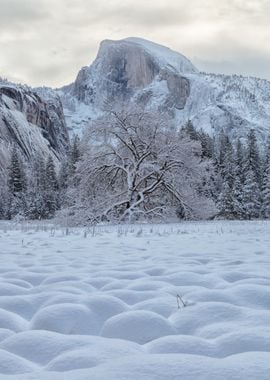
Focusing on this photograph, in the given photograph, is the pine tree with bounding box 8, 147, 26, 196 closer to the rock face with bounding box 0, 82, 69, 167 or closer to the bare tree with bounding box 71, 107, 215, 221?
the rock face with bounding box 0, 82, 69, 167

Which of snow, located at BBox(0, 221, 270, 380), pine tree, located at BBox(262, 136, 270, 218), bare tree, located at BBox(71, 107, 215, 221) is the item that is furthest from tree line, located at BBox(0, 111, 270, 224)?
pine tree, located at BBox(262, 136, 270, 218)

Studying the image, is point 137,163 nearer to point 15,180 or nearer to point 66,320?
point 66,320

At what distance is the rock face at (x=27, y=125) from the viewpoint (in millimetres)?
90088

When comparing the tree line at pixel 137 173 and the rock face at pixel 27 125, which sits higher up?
the rock face at pixel 27 125

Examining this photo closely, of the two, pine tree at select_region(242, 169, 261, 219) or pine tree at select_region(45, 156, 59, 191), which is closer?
pine tree at select_region(242, 169, 261, 219)

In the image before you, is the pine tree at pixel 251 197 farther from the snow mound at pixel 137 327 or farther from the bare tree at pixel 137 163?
the snow mound at pixel 137 327

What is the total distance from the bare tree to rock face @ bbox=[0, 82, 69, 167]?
60435 mm

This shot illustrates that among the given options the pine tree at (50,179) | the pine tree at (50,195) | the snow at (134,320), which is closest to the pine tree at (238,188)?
the pine tree at (50,195)

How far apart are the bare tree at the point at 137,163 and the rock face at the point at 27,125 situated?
60.4 metres

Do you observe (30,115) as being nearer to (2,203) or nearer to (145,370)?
(2,203)

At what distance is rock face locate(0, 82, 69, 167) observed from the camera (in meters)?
90.1

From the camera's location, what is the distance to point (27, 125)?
103688 millimetres

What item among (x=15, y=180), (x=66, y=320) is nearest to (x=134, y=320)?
(x=66, y=320)

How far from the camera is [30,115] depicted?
11344cm
